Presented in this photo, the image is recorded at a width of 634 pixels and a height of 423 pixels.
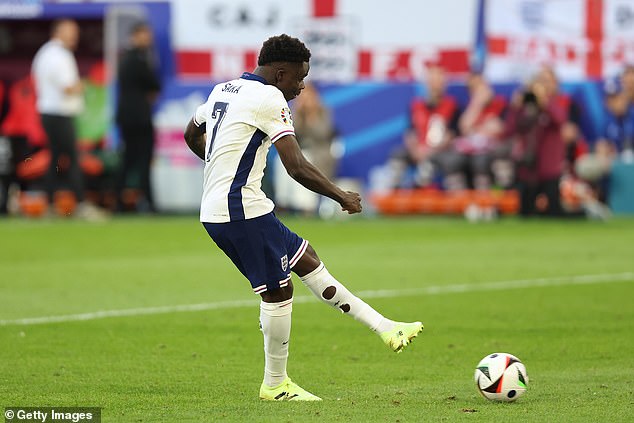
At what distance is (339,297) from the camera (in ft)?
26.6

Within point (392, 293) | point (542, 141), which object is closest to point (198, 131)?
point (392, 293)

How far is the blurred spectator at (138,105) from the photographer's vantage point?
2306 centimetres

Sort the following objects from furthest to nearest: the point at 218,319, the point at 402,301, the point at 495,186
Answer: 1. the point at 495,186
2. the point at 402,301
3. the point at 218,319

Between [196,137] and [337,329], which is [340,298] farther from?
[337,329]

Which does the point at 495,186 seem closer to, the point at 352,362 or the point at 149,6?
the point at 149,6

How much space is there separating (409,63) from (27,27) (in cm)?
791

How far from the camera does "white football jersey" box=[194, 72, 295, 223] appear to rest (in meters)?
7.67

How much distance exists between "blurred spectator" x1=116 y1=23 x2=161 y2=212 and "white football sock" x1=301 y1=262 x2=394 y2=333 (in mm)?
15362

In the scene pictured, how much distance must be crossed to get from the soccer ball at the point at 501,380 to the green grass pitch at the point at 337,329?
3.2 inches

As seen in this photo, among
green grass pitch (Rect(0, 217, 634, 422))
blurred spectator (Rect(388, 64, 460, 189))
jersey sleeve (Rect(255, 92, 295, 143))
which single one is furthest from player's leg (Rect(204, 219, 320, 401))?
blurred spectator (Rect(388, 64, 460, 189))

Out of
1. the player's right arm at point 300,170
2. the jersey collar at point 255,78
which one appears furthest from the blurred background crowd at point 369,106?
the player's right arm at point 300,170

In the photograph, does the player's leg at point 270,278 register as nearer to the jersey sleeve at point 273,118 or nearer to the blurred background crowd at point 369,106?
the jersey sleeve at point 273,118

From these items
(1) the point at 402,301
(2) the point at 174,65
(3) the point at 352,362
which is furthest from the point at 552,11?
(3) the point at 352,362

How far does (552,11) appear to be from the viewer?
24.1 meters
